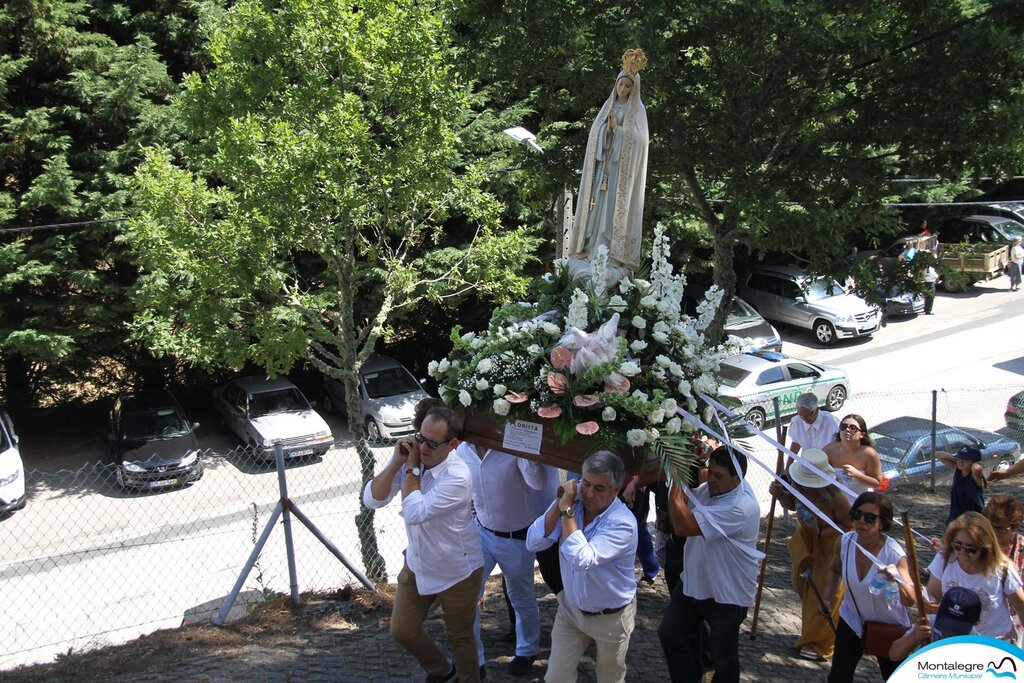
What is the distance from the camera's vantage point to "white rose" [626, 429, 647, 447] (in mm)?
5000

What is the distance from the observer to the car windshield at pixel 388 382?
1875cm

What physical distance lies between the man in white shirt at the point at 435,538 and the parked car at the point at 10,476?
10237 mm

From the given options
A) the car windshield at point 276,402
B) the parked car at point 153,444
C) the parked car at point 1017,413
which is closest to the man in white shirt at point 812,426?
the parked car at point 1017,413

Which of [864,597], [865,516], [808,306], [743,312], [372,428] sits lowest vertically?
[372,428]

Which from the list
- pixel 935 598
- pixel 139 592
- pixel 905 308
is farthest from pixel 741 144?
pixel 905 308

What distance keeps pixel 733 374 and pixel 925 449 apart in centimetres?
588

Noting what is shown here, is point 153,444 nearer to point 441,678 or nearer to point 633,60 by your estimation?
point 441,678

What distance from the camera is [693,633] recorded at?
5.81 metres

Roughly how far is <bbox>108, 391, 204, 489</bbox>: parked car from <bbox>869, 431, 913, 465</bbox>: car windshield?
1055 centimetres

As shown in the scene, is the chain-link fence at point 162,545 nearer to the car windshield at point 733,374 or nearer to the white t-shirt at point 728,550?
the car windshield at point 733,374

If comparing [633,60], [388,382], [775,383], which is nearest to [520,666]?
[633,60]

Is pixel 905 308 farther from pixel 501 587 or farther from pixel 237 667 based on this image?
pixel 237 667

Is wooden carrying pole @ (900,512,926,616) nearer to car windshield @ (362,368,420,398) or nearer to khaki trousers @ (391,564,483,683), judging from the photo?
khaki trousers @ (391,564,483,683)

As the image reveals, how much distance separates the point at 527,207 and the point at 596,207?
40.9ft
